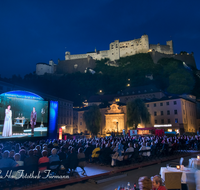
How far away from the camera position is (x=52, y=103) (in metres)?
19.7

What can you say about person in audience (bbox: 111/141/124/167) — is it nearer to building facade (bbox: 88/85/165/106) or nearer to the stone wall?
building facade (bbox: 88/85/165/106)

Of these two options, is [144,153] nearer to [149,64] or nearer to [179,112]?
[179,112]

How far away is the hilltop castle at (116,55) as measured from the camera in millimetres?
91125

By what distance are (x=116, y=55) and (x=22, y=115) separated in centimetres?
8452

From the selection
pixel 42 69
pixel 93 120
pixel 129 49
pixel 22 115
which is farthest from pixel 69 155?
pixel 42 69

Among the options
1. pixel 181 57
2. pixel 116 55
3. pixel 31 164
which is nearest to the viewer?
pixel 31 164

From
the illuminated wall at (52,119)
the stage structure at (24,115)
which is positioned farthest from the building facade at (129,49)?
the stage structure at (24,115)

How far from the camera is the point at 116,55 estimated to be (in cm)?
9656

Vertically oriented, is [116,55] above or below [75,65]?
above

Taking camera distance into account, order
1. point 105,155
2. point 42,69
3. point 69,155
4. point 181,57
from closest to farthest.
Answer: point 69,155, point 105,155, point 181,57, point 42,69

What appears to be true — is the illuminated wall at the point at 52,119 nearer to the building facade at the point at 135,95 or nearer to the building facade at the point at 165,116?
the building facade at the point at 165,116

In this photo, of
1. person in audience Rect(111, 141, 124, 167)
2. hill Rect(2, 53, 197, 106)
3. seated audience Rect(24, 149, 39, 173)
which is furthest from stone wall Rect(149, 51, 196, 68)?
seated audience Rect(24, 149, 39, 173)

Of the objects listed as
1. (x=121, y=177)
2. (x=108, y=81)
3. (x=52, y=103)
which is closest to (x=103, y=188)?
(x=121, y=177)

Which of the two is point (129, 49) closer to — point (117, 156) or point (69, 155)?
point (117, 156)
